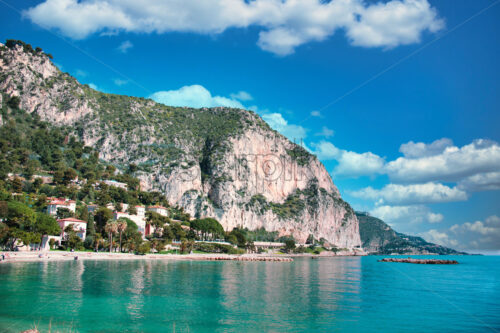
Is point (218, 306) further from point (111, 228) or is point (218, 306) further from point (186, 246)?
point (186, 246)

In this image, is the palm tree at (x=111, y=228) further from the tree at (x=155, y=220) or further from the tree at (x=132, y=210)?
the tree at (x=155, y=220)

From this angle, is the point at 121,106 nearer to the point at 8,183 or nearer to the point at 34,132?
the point at 34,132

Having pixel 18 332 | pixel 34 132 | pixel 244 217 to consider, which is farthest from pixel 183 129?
pixel 18 332

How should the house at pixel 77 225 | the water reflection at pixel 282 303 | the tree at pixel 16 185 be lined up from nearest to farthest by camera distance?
the water reflection at pixel 282 303
the house at pixel 77 225
the tree at pixel 16 185

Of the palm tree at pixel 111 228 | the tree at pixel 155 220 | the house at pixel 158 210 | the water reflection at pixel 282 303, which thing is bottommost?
the water reflection at pixel 282 303

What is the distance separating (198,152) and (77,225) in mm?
90667

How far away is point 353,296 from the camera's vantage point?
3322 centimetres

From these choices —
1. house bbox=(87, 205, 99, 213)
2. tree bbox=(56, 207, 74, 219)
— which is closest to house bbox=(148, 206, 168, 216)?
house bbox=(87, 205, 99, 213)

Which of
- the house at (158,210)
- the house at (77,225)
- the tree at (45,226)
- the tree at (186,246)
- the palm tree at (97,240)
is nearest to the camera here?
the tree at (45,226)

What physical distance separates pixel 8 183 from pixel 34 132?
34510 millimetres

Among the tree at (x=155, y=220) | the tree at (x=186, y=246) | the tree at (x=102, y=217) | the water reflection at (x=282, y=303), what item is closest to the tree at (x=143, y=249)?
the tree at (x=102, y=217)

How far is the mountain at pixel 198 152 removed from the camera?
415 ft

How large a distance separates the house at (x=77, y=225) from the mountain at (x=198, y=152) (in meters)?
54.2

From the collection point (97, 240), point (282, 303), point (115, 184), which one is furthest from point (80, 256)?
point (115, 184)
